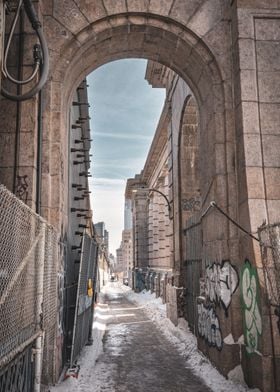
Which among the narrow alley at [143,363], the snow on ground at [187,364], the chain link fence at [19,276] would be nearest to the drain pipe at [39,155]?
the chain link fence at [19,276]

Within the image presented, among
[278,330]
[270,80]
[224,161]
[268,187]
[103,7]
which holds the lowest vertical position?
[278,330]

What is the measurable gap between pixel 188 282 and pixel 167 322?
2407 millimetres

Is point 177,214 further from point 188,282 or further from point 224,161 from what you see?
point 224,161

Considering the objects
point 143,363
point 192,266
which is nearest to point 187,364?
point 143,363

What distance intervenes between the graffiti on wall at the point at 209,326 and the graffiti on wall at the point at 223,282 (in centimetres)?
36

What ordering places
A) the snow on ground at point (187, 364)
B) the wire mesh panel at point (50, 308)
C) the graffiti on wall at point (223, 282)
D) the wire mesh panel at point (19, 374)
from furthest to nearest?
the graffiti on wall at point (223, 282)
the snow on ground at point (187, 364)
the wire mesh panel at point (50, 308)
the wire mesh panel at point (19, 374)

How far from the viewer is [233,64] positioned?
27.1 feet

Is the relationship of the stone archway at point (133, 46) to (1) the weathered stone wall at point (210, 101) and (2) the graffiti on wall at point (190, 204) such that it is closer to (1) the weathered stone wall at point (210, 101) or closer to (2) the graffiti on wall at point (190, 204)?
(1) the weathered stone wall at point (210, 101)

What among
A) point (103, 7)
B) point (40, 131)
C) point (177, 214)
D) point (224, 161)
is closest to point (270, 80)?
point (224, 161)

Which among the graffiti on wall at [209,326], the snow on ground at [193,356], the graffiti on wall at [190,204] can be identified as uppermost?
the graffiti on wall at [190,204]

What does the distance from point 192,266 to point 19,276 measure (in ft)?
26.7

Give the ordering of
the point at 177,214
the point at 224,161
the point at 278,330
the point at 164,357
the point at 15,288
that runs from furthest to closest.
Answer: the point at 177,214 < the point at 164,357 < the point at 224,161 < the point at 278,330 < the point at 15,288

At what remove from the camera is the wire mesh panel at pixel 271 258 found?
6.04 m

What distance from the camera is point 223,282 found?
7836mm
